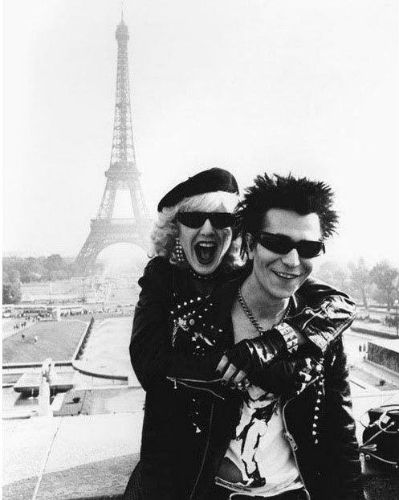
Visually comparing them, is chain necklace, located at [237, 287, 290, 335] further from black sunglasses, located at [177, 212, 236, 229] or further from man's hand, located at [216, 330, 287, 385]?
black sunglasses, located at [177, 212, 236, 229]

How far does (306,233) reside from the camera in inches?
57.2

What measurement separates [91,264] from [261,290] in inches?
1417

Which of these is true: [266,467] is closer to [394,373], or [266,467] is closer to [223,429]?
[223,429]

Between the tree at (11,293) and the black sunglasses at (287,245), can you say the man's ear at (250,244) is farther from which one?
the tree at (11,293)

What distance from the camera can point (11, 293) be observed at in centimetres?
3722

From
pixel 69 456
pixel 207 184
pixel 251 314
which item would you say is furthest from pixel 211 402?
pixel 69 456

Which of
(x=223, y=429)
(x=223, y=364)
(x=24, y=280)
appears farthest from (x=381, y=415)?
(x=24, y=280)

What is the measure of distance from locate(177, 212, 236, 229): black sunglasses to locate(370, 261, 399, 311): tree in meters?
30.3

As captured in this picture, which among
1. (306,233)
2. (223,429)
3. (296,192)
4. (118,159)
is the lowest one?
(223,429)

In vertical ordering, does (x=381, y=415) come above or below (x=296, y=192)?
below

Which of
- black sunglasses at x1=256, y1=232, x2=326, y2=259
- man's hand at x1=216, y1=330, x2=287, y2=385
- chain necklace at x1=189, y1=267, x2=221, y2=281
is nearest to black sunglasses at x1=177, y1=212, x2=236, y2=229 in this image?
chain necklace at x1=189, y1=267, x2=221, y2=281

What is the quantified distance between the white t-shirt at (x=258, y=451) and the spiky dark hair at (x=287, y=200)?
1.65 feet

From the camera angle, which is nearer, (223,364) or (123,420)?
(223,364)

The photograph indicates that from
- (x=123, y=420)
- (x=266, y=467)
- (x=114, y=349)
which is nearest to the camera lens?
(x=266, y=467)
